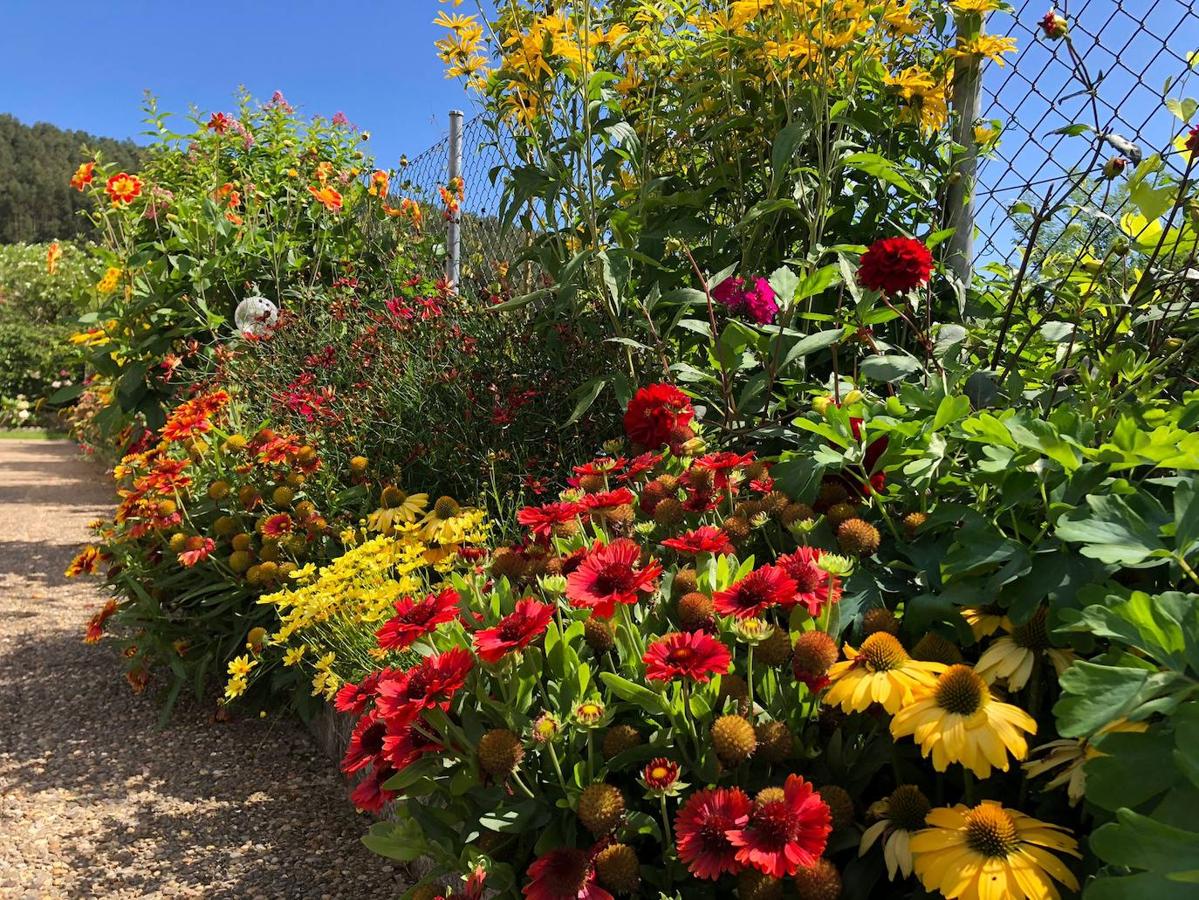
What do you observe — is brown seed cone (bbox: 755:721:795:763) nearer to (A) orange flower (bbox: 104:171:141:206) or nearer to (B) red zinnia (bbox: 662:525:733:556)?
(B) red zinnia (bbox: 662:525:733:556)

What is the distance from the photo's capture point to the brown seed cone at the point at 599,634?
1174 mm

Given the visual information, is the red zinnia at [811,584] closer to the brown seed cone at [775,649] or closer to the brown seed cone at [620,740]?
the brown seed cone at [775,649]

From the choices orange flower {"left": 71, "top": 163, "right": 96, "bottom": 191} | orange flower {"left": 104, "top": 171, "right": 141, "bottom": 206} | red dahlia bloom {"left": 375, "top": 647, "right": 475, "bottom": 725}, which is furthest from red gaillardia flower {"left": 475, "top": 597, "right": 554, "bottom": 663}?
orange flower {"left": 71, "top": 163, "right": 96, "bottom": 191}

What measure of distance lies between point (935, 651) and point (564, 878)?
1.68ft

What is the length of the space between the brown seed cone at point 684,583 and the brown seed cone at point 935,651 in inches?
11.7

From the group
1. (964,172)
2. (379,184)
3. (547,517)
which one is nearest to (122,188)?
(379,184)

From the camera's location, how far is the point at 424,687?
40.1 inches

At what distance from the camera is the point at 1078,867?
922 millimetres

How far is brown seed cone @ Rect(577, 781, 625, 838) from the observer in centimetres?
99

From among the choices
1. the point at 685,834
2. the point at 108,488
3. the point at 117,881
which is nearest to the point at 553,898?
the point at 685,834

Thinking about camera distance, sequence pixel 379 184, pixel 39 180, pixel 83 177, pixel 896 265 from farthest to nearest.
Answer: pixel 39 180 < pixel 379 184 < pixel 83 177 < pixel 896 265

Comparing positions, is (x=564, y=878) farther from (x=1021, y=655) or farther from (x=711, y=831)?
(x=1021, y=655)

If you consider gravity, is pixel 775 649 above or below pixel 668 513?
below

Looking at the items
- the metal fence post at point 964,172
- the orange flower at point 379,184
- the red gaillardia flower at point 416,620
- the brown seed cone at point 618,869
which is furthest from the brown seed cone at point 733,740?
the orange flower at point 379,184
